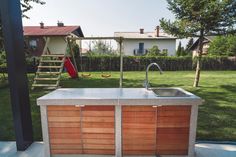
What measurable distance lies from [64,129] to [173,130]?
1364 millimetres

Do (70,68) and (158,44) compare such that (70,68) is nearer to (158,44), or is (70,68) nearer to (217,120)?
(217,120)

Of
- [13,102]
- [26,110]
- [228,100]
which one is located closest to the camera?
[13,102]

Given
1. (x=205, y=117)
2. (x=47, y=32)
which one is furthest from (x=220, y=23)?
(x=47, y=32)

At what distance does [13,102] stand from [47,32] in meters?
21.1

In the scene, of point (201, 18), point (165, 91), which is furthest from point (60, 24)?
point (165, 91)

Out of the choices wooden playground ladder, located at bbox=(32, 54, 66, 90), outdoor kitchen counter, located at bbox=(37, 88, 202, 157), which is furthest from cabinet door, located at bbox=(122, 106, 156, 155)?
wooden playground ladder, located at bbox=(32, 54, 66, 90)

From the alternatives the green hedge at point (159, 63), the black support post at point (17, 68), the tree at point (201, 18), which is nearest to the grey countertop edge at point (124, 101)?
the black support post at point (17, 68)

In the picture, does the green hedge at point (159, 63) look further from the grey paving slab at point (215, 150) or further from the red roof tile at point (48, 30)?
the grey paving slab at point (215, 150)

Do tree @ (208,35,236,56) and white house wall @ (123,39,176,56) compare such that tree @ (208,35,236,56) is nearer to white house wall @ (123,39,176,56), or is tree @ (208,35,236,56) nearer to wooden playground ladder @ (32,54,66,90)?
white house wall @ (123,39,176,56)

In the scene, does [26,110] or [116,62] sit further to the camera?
[116,62]

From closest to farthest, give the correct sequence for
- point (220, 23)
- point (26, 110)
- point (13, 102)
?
1. point (13, 102)
2. point (26, 110)
3. point (220, 23)

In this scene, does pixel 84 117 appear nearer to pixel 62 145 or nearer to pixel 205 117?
pixel 62 145

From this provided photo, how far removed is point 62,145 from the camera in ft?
8.43

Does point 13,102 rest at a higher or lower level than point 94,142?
higher
